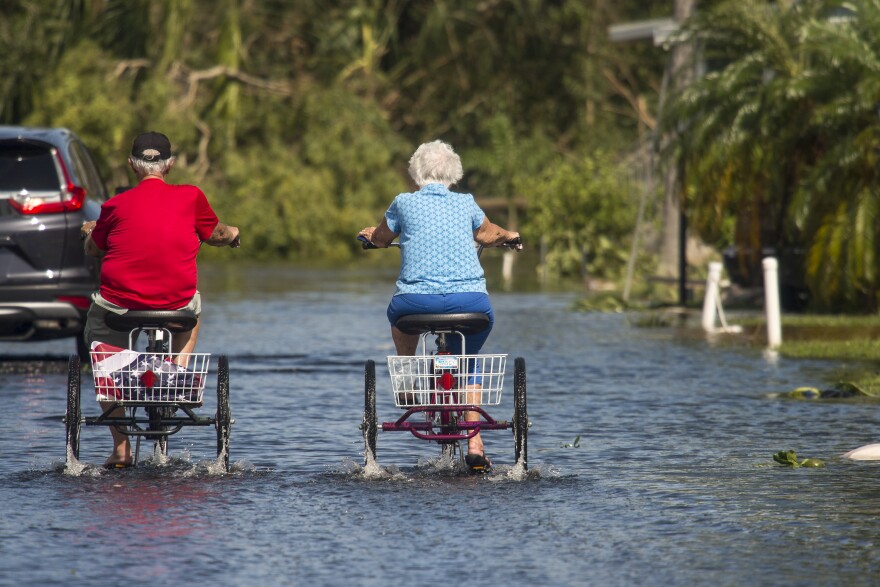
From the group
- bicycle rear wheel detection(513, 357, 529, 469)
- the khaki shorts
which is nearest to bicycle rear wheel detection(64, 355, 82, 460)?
the khaki shorts

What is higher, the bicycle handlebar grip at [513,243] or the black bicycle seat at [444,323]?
the bicycle handlebar grip at [513,243]

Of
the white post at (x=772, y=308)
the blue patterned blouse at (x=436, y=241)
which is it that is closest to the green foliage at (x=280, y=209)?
the white post at (x=772, y=308)

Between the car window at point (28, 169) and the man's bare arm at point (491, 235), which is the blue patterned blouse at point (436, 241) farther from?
the car window at point (28, 169)

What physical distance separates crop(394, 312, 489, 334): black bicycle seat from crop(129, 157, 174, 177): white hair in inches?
59.0

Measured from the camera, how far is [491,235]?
9562 millimetres

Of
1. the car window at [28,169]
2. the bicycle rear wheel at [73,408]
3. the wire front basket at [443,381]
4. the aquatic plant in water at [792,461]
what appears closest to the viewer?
the wire front basket at [443,381]

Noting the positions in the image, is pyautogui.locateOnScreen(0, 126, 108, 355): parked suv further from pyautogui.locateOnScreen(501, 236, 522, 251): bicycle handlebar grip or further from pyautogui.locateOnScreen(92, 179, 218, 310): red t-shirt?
pyautogui.locateOnScreen(501, 236, 522, 251): bicycle handlebar grip

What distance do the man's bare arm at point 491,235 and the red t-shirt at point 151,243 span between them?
1.39 m

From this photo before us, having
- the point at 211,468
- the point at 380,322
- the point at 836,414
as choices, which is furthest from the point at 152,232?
the point at 380,322

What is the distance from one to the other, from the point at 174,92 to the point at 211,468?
37139mm

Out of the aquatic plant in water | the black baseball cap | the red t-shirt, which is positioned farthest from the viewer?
the aquatic plant in water

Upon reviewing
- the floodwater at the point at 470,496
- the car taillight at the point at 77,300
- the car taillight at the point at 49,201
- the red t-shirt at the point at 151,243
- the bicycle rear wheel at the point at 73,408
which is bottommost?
the floodwater at the point at 470,496

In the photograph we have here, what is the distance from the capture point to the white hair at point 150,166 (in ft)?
31.1

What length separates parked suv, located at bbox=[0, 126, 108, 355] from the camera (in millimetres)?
14305
